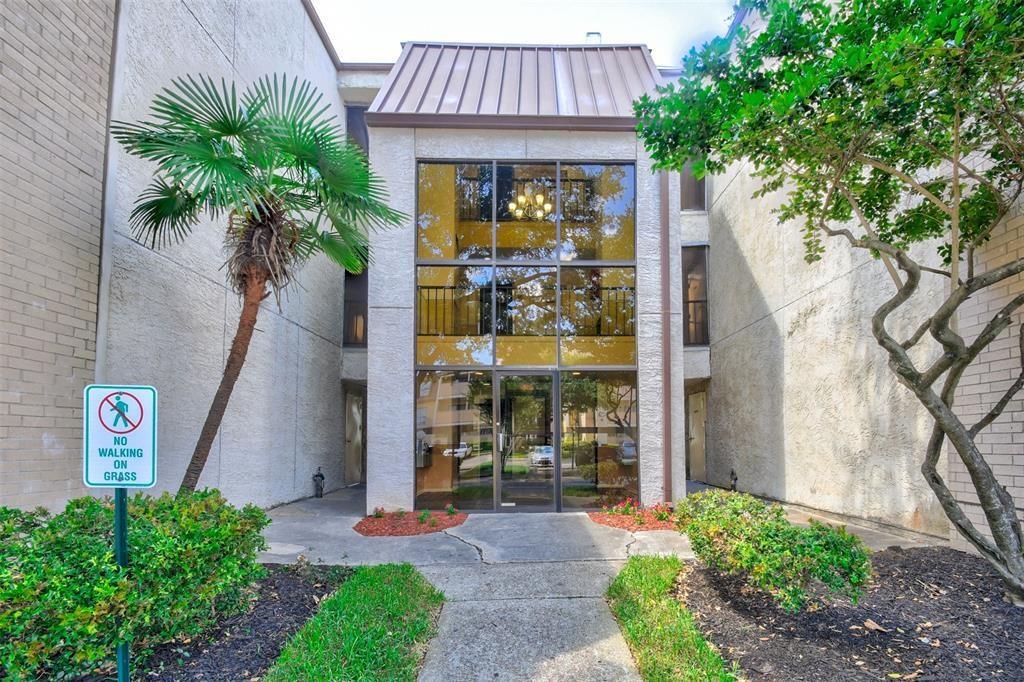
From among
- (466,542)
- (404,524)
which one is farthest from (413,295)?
(466,542)

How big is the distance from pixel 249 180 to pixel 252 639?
3714mm

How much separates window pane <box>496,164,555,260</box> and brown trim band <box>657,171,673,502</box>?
1825 millimetres

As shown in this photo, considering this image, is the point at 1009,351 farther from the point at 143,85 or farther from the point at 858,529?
the point at 143,85

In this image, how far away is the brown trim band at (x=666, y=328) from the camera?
866cm

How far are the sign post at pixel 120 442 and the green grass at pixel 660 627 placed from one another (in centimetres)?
304

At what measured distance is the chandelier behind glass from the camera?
9133 millimetres

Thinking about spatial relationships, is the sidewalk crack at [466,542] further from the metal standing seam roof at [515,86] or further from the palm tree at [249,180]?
the metal standing seam roof at [515,86]

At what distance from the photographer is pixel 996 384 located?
5.44 m

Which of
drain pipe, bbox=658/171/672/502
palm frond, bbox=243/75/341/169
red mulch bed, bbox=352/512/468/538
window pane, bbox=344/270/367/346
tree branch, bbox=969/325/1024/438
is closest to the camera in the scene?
tree branch, bbox=969/325/1024/438

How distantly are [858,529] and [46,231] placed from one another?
398 inches

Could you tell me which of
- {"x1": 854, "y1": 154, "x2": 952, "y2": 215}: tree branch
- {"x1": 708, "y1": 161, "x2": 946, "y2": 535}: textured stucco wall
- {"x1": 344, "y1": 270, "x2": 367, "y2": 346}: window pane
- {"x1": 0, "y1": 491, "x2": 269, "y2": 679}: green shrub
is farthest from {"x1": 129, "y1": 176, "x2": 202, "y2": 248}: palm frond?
{"x1": 708, "y1": 161, "x2": 946, "y2": 535}: textured stucco wall

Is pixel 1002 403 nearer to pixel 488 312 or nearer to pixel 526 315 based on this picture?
pixel 526 315

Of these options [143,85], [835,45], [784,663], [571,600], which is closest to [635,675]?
[784,663]

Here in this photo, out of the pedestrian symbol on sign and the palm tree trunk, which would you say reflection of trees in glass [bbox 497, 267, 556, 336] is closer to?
the palm tree trunk
